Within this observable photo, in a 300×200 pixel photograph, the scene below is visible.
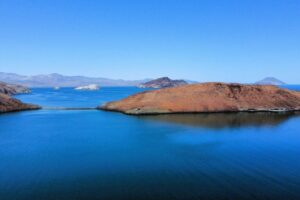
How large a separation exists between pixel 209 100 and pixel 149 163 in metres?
33.6

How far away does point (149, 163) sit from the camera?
18.7 metres

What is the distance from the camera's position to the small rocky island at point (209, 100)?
48.1 metres

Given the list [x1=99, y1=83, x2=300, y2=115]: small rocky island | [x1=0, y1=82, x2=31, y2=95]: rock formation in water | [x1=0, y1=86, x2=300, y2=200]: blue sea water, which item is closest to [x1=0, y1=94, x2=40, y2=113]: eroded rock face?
[x1=99, y1=83, x2=300, y2=115]: small rocky island

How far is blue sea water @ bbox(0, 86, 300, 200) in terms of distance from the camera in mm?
13969

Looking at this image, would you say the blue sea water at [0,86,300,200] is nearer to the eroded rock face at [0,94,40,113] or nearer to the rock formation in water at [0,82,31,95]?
the eroded rock face at [0,94,40,113]

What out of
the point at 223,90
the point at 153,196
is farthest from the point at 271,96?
the point at 153,196

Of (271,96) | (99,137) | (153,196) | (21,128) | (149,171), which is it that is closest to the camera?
(153,196)

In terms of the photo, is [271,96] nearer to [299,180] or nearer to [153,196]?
[299,180]

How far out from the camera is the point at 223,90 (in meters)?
53.0

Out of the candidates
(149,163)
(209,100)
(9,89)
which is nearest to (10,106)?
(209,100)

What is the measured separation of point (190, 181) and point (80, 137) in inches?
644

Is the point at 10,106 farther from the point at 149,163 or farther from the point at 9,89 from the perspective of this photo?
the point at 9,89

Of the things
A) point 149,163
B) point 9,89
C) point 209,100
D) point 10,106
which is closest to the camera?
point 149,163

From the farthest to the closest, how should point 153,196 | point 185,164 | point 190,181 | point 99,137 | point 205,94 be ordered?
point 205,94 → point 99,137 → point 185,164 → point 190,181 → point 153,196
